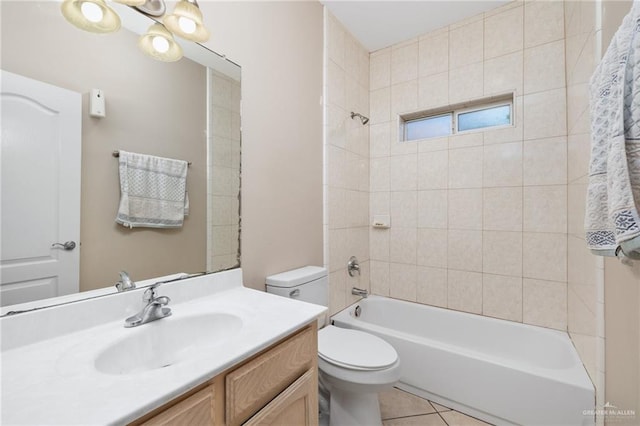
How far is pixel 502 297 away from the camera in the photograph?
79.4 inches

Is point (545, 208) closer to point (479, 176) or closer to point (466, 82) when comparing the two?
point (479, 176)

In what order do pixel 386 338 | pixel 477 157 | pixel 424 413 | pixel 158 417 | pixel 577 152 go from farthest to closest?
1. pixel 477 157
2. pixel 386 338
3. pixel 424 413
4. pixel 577 152
5. pixel 158 417

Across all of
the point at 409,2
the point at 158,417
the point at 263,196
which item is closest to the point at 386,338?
the point at 263,196

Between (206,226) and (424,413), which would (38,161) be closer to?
(206,226)

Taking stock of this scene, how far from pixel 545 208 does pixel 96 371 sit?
245 cm

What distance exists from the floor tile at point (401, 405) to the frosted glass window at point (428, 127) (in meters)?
1.99

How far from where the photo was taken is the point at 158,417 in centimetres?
55

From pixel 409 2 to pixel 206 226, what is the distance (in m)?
2.07

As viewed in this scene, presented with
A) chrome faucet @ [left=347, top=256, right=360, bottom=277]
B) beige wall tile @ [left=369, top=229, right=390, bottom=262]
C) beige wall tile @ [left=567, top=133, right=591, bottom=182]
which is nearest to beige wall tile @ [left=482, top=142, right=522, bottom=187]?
beige wall tile @ [left=567, top=133, right=591, bottom=182]

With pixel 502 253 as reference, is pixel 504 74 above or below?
above

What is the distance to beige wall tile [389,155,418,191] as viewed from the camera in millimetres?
2369

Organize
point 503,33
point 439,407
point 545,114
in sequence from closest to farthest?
point 439,407
point 545,114
point 503,33

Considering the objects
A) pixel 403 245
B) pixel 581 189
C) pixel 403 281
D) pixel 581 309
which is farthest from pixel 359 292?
pixel 581 189

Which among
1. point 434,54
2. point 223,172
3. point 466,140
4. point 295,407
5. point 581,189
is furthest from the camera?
point 434,54
